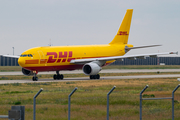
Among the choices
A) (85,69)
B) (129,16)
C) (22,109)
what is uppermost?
(129,16)

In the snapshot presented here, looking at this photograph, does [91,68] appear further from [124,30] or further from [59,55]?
[124,30]

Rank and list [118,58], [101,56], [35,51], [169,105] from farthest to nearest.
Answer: [101,56], [118,58], [35,51], [169,105]

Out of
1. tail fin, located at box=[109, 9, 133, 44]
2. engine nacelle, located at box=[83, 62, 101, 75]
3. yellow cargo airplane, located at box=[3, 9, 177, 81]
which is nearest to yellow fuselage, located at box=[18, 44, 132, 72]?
yellow cargo airplane, located at box=[3, 9, 177, 81]

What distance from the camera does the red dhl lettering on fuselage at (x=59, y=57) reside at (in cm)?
4200

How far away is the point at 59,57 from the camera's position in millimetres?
42844

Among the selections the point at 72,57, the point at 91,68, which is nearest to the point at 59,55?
the point at 72,57

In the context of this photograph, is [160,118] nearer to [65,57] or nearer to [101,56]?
[65,57]

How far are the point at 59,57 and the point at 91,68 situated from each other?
4.19 m

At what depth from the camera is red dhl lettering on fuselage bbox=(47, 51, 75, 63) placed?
42000mm

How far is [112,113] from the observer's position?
16.2 metres

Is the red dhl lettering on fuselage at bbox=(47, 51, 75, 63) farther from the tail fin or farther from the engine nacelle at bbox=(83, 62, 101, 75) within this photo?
the tail fin

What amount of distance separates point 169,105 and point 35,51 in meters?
25.1

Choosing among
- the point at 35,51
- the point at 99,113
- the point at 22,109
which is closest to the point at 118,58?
the point at 35,51

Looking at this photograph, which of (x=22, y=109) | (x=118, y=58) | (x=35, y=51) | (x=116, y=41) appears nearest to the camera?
(x=22, y=109)
